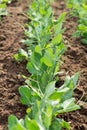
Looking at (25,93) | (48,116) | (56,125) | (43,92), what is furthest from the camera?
(43,92)

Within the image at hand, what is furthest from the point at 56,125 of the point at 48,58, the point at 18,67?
the point at 18,67

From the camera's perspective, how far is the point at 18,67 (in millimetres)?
3178

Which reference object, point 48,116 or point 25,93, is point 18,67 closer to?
point 25,93

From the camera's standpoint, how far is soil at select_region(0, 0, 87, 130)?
7.96 feet

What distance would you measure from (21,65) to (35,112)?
1.33 meters

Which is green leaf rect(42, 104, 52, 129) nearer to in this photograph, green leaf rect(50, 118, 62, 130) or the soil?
green leaf rect(50, 118, 62, 130)

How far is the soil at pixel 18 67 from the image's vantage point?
243 centimetres

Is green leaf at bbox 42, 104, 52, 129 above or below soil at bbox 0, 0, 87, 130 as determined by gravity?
below

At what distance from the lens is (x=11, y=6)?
216 inches

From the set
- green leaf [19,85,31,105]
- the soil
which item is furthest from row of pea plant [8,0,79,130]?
the soil

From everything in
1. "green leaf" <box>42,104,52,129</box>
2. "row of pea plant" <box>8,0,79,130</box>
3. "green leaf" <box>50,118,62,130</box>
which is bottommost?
"green leaf" <box>42,104,52,129</box>

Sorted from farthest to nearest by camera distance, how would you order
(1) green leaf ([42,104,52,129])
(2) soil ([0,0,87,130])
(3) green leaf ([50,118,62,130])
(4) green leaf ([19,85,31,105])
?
1. (2) soil ([0,0,87,130])
2. (4) green leaf ([19,85,31,105])
3. (3) green leaf ([50,118,62,130])
4. (1) green leaf ([42,104,52,129])

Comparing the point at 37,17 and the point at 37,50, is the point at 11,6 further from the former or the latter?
the point at 37,50

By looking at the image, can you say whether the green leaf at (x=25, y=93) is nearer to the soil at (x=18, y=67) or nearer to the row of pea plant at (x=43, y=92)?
the row of pea plant at (x=43, y=92)
